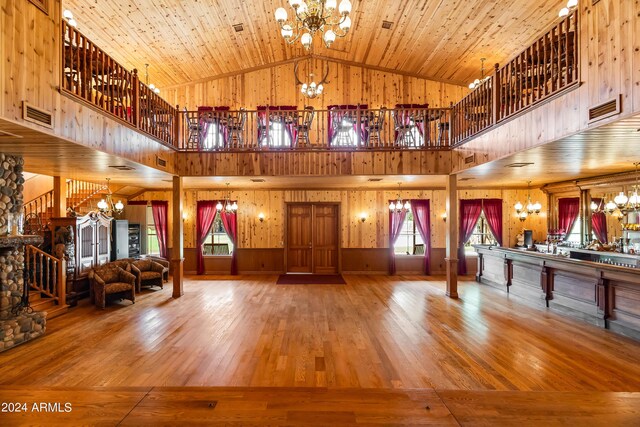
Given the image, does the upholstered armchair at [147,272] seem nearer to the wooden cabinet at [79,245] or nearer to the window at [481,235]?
the wooden cabinet at [79,245]

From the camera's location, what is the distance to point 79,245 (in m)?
6.94

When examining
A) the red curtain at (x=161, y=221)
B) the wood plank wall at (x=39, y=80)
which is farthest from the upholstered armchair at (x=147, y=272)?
the wood plank wall at (x=39, y=80)

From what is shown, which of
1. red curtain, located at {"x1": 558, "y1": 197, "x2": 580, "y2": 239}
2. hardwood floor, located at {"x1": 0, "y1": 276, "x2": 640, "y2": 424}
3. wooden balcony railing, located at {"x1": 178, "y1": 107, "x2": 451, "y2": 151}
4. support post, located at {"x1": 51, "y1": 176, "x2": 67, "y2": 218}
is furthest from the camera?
red curtain, located at {"x1": 558, "y1": 197, "x2": 580, "y2": 239}

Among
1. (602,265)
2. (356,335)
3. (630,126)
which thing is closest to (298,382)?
(356,335)

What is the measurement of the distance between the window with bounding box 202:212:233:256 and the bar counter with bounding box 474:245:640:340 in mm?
7892

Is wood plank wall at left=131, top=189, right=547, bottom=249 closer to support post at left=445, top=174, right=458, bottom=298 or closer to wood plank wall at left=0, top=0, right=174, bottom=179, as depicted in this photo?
support post at left=445, top=174, right=458, bottom=298

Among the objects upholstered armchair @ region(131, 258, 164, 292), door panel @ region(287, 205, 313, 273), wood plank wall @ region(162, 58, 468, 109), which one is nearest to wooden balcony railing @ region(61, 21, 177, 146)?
upholstered armchair @ region(131, 258, 164, 292)

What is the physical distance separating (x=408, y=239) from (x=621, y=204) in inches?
215

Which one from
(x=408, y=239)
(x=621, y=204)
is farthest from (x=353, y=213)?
(x=621, y=204)

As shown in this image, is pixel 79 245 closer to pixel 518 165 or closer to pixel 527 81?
pixel 527 81

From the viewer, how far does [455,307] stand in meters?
6.33

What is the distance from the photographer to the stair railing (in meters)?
6.01

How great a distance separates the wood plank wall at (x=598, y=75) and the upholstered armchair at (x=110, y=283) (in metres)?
7.69

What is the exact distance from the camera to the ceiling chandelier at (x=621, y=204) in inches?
226
